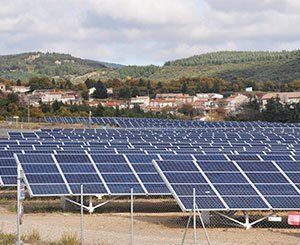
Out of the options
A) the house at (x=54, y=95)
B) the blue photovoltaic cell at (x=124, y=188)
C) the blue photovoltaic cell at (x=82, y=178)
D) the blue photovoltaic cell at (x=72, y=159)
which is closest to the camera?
the blue photovoltaic cell at (x=124, y=188)

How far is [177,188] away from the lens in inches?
856

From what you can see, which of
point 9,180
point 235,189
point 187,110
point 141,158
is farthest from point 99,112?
point 235,189

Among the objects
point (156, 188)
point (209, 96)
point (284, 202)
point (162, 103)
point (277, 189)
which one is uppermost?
point (277, 189)

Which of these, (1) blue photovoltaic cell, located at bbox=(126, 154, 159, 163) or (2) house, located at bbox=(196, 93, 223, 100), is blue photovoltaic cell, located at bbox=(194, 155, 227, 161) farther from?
(2) house, located at bbox=(196, 93, 223, 100)

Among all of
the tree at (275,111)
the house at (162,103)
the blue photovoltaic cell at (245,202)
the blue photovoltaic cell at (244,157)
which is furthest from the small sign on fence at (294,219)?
the house at (162,103)

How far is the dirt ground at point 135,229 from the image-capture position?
19703 mm

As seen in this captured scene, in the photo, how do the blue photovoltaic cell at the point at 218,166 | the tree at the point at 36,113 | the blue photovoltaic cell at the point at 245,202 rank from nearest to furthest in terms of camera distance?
the blue photovoltaic cell at the point at 245,202 < the blue photovoltaic cell at the point at 218,166 < the tree at the point at 36,113

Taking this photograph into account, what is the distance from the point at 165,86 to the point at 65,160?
15913cm

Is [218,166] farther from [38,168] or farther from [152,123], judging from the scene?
[152,123]

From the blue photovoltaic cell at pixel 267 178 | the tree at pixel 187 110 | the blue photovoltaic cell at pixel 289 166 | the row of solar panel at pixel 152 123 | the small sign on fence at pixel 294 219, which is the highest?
the blue photovoltaic cell at pixel 289 166

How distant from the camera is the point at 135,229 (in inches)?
864

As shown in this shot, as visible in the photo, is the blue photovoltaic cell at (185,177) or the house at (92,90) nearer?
the blue photovoltaic cell at (185,177)

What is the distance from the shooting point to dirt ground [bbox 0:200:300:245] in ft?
64.6

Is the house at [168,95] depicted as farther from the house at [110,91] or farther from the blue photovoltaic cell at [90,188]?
the blue photovoltaic cell at [90,188]
